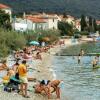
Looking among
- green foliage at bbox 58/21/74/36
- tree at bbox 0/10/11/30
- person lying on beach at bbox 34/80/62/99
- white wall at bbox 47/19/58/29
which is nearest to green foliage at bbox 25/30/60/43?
tree at bbox 0/10/11/30

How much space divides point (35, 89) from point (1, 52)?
21558 millimetres

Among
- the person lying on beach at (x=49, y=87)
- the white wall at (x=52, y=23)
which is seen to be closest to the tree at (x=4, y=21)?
the white wall at (x=52, y=23)

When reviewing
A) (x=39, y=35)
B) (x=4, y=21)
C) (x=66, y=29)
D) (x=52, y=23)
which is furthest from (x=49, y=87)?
(x=52, y=23)

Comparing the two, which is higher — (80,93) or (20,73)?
(20,73)

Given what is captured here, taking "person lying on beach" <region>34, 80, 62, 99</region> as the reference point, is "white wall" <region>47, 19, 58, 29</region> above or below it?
above

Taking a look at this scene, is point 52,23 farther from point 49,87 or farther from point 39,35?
point 49,87

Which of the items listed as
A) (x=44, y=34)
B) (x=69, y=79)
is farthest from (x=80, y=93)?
(x=44, y=34)

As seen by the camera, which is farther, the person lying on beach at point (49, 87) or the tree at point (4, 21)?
the tree at point (4, 21)

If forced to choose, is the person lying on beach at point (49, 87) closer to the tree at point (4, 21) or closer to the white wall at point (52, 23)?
the tree at point (4, 21)

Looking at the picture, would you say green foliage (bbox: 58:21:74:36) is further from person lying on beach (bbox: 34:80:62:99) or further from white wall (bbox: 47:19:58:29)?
person lying on beach (bbox: 34:80:62:99)

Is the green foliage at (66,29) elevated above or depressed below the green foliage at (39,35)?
above

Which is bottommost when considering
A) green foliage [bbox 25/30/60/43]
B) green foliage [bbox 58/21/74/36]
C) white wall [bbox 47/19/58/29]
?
green foliage [bbox 25/30/60/43]

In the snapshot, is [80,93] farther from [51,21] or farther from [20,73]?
[51,21]

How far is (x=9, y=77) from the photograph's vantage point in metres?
19.8
